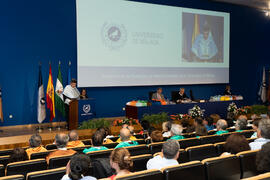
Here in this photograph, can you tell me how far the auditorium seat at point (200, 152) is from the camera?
2843 mm

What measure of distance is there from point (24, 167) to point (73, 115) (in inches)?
176

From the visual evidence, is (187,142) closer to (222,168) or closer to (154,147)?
(154,147)

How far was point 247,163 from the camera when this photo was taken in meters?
2.41

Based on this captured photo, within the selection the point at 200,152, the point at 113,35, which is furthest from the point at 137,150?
the point at 113,35

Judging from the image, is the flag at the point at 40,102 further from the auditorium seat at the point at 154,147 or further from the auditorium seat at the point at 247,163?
the auditorium seat at the point at 247,163

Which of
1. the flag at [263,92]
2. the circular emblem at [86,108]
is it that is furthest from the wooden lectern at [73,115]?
the flag at [263,92]

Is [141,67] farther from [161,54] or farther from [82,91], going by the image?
[82,91]

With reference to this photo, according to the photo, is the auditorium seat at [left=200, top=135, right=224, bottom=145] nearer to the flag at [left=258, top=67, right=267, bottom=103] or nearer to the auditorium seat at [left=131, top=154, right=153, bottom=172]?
the auditorium seat at [left=131, top=154, right=153, bottom=172]

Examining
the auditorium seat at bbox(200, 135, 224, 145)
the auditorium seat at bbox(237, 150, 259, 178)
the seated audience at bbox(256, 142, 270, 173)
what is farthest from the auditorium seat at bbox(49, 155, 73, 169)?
the auditorium seat at bbox(200, 135, 224, 145)

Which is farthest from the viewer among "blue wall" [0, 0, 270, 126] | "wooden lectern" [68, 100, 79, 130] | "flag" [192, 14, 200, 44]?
"flag" [192, 14, 200, 44]

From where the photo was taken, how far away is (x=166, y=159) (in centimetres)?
243

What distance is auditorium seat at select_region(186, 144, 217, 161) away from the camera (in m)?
2.84

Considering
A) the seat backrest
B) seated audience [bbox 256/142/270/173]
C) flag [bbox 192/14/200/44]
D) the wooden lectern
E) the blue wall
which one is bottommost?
the wooden lectern

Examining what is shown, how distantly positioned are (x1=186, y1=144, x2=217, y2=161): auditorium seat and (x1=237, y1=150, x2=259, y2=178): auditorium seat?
0.55 m
